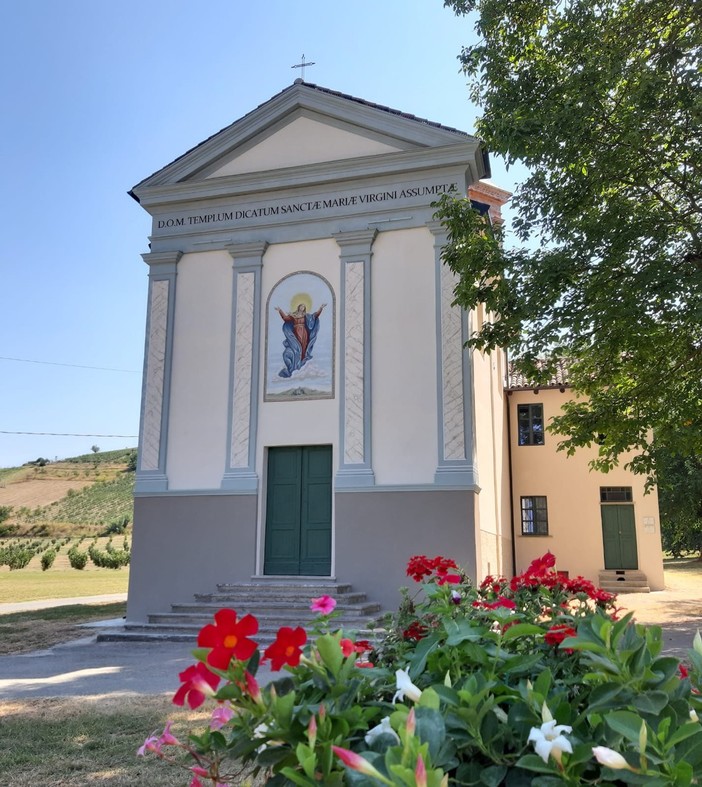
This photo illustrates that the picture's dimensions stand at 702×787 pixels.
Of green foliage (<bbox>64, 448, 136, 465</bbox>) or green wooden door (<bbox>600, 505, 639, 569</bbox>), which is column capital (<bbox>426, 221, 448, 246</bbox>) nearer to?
green wooden door (<bbox>600, 505, 639, 569</bbox>)

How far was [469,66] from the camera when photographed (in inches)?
439

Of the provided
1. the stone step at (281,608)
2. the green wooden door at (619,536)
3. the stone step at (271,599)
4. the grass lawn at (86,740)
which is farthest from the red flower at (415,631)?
the green wooden door at (619,536)

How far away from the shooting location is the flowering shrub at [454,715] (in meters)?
1.28

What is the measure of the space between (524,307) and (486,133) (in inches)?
105

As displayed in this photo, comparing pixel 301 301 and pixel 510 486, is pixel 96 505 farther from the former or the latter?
pixel 301 301

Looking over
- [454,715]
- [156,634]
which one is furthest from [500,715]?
[156,634]

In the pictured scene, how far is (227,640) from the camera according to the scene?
1.56 m

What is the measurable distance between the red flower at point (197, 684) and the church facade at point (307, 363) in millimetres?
11375

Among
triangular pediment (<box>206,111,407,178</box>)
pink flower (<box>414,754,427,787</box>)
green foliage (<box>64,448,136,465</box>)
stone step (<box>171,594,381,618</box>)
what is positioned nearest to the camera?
pink flower (<box>414,754,427,787</box>)

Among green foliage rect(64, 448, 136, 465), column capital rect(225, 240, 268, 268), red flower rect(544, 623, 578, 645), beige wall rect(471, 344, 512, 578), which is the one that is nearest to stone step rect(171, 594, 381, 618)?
beige wall rect(471, 344, 512, 578)

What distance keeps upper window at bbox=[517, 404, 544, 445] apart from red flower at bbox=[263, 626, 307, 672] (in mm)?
21847

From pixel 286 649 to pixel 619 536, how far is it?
21783 mm

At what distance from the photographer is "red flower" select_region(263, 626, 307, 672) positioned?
1.67 metres

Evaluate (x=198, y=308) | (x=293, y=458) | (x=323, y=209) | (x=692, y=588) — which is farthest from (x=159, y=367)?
(x=692, y=588)
